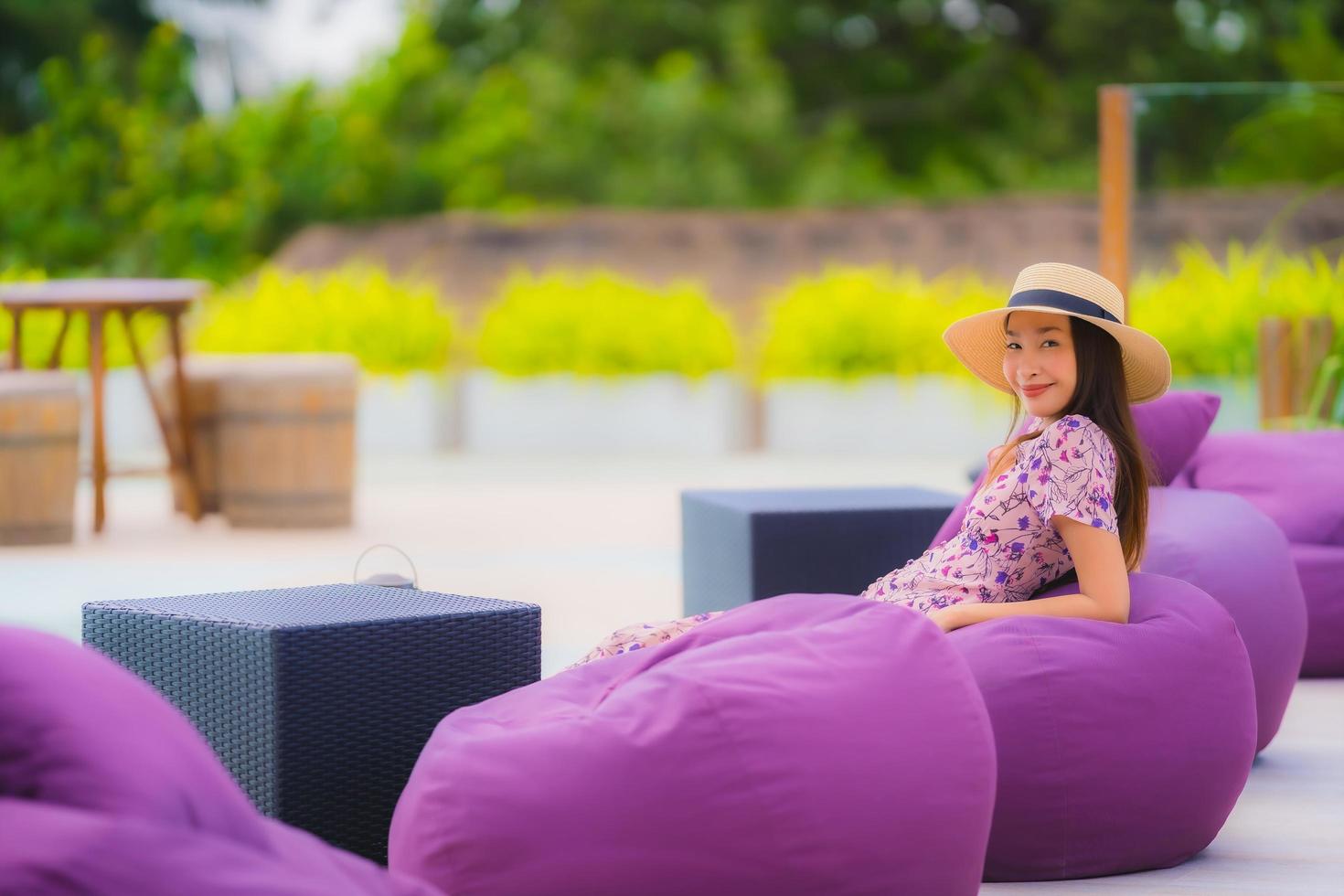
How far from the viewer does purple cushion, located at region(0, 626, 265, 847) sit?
1599 millimetres

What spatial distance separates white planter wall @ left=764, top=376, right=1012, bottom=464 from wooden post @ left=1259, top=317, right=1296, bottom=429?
3575 mm

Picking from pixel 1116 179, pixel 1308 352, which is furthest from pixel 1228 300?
pixel 1308 352

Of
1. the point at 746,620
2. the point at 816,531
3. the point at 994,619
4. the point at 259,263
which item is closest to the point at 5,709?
the point at 746,620

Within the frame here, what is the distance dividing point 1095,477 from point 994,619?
0.85 feet

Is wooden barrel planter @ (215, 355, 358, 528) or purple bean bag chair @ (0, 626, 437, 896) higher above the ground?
wooden barrel planter @ (215, 355, 358, 528)

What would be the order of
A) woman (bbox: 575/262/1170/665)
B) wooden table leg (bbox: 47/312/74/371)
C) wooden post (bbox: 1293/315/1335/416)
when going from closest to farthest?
1. woman (bbox: 575/262/1170/665)
2. wooden post (bbox: 1293/315/1335/416)
3. wooden table leg (bbox: 47/312/74/371)

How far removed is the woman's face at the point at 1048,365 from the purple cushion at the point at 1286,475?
5.45ft

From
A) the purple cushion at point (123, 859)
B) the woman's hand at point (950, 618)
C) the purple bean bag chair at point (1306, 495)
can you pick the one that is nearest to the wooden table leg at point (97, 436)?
the purple bean bag chair at point (1306, 495)

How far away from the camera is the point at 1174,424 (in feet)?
13.1

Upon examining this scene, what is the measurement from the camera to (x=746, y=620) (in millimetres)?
2398

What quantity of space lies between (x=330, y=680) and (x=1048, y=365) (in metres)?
1.18

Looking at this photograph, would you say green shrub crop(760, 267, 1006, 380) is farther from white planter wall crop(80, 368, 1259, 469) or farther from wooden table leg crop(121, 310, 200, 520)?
wooden table leg crop(121, 310, 200, 520)

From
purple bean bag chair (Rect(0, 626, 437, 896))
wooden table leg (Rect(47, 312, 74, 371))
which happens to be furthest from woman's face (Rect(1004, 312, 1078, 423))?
wooden table leg (Rect(47, 312, 74, 371))

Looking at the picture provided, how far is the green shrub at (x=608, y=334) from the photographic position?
9938 millimetres
